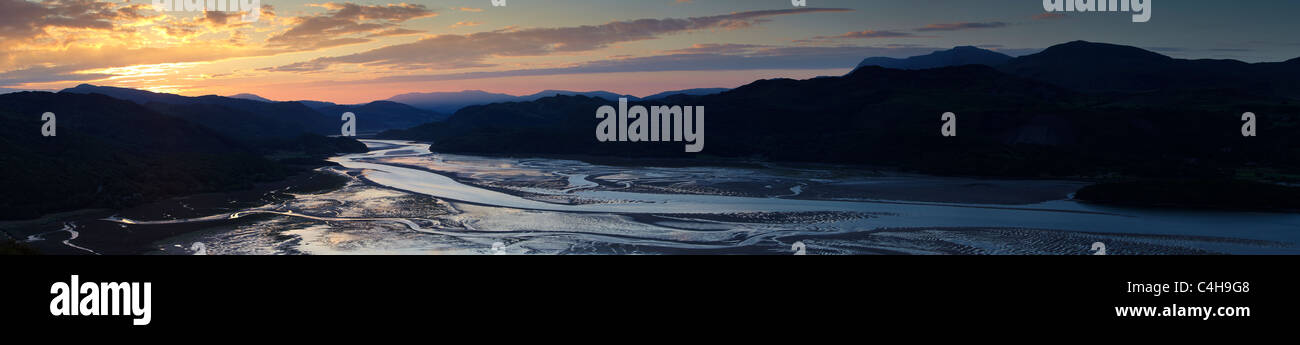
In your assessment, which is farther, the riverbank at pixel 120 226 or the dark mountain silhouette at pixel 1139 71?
the dark mountain silhouette at pixel 1139 71

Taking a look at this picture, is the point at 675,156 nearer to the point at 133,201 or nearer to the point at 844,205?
the point at 844,205

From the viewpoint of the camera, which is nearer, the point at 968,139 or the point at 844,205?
the point at 844,205

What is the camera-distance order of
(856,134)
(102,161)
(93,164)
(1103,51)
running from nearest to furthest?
1. (93,164)
2. (102,161)
3. (856,134)
4. (1103,51)

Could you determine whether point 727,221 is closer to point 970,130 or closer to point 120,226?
point 120,226

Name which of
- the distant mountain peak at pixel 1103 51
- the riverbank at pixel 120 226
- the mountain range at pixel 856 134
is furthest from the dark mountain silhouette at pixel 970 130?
the riverbank at pixel 120 226

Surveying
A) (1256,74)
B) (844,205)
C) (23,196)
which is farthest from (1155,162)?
(1256,74)

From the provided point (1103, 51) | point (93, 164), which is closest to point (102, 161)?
point (93, 164)

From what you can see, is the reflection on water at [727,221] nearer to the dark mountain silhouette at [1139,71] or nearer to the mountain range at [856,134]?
the mountain range at [856,134]
